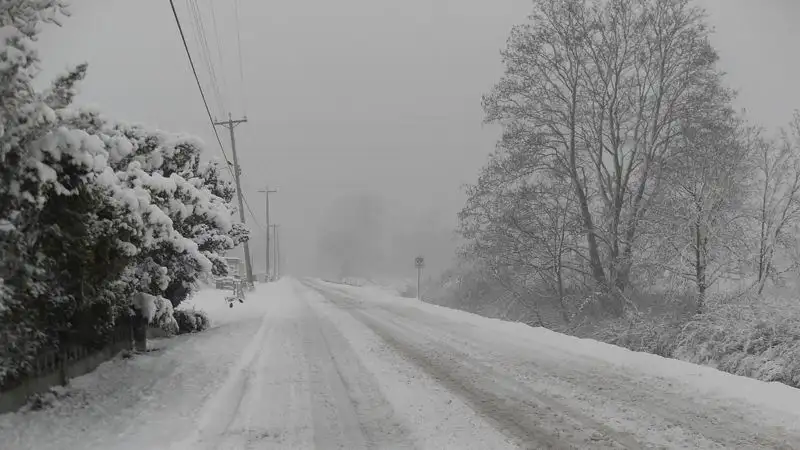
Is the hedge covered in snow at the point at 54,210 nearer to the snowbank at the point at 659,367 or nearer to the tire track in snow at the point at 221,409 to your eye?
the tire track in snow at the point at 221,409

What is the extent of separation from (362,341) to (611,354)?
185 inches

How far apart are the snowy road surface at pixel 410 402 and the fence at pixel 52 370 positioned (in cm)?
17

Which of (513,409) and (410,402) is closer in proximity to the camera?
(513,409)

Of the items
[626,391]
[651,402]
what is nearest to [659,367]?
[626,391]

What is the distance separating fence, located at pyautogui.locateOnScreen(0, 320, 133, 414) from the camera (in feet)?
19.0

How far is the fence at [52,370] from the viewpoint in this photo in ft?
19.0

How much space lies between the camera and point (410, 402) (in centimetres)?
628

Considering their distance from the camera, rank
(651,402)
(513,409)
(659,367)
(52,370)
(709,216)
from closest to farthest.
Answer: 1. (513,409)
2. (651,402)
3. (52,370)
4. (659,367)
5. (709,216)

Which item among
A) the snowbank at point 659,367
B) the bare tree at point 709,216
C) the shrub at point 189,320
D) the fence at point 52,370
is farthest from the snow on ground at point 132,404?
the bare tree at point 709,216

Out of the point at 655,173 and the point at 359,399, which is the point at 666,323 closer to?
the point at 655,173

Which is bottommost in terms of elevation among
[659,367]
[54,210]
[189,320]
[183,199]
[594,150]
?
[659,367]

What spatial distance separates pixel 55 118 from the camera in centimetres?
519

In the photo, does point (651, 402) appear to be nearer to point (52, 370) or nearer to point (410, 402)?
point (410, 402)

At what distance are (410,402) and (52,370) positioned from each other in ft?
13.5
